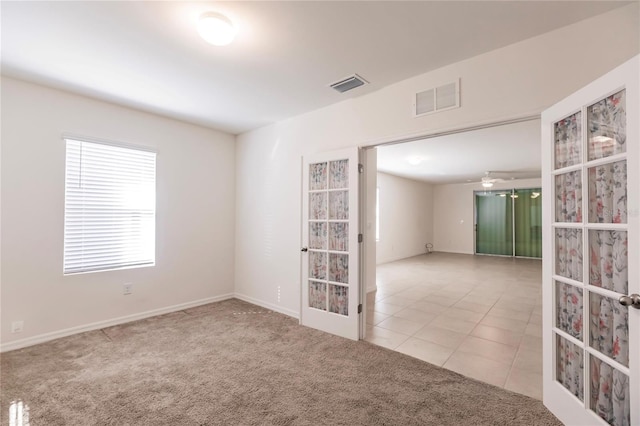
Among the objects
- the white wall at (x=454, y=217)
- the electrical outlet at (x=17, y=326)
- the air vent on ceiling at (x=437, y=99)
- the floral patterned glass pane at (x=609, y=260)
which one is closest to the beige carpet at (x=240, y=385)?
the electrical outlet at (x=17, y=326)

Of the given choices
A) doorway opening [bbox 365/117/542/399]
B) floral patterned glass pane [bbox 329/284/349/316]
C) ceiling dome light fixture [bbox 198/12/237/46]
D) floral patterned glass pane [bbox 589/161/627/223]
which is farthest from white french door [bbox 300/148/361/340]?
floral patterned glass pane [bbox 589/161/627/223]

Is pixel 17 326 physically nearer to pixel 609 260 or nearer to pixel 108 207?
pixel 108 207

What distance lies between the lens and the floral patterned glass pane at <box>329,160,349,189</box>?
3281mm

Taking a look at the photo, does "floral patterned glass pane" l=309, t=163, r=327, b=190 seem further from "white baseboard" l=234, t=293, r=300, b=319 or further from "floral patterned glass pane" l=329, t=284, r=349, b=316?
"white baseboard" l=234, t=293, r=300, b=319

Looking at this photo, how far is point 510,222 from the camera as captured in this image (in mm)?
9438

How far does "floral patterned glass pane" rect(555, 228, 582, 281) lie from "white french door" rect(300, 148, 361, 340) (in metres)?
1.71

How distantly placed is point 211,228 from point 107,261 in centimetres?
139

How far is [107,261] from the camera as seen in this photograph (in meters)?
3.50

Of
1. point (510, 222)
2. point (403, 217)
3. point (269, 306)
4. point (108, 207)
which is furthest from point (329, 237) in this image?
point (510, 222)

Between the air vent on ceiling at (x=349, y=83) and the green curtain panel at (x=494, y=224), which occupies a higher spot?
the air vent on ceiling at (x=349, y=83)

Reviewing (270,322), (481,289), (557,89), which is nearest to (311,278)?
(270,322)

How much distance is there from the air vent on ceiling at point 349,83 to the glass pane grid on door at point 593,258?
1691 mm

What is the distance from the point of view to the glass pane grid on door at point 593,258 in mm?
1560

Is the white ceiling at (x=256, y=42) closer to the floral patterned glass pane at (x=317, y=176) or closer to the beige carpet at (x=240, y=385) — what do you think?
the floral patterned glass pane at (x=317, y=176)
